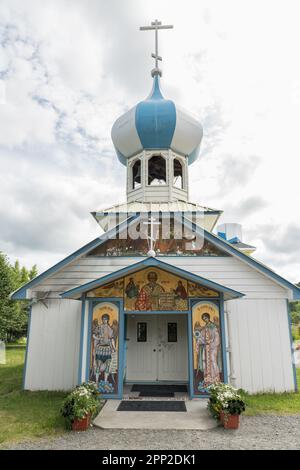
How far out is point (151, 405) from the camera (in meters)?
7.75

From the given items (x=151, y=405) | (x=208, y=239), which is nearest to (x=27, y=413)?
(x=151, y=405)

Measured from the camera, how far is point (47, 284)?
10.1 metres

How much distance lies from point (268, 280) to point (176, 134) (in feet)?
23.8

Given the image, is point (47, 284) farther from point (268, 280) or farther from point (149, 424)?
point (268, 280)

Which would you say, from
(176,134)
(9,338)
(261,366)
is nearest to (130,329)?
(261,366)

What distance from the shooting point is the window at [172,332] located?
1076 centimetres

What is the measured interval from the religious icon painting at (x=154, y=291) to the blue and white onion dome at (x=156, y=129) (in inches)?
264

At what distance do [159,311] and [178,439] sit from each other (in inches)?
133

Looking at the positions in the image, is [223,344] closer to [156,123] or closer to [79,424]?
[79,424]

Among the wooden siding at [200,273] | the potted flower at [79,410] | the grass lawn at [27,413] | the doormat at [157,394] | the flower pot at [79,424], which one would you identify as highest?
the wooden siding at [200,273]

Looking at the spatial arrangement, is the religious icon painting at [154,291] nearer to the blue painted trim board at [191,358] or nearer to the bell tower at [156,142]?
the blue painted trim board at [191,358]

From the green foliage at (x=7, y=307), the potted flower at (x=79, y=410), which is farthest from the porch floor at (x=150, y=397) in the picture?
the green foliage at (x=7, y=307)

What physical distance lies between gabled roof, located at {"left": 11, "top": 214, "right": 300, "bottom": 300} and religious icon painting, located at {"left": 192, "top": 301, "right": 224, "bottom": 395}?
206 centimetres

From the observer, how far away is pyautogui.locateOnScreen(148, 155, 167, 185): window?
1431 cm
